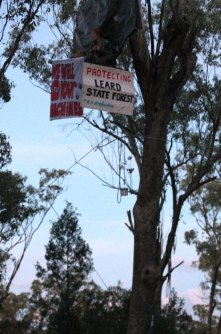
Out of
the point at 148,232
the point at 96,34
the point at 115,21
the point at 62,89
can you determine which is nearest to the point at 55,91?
the point at 62,89

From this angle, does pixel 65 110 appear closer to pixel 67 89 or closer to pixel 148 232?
pixel 67 89

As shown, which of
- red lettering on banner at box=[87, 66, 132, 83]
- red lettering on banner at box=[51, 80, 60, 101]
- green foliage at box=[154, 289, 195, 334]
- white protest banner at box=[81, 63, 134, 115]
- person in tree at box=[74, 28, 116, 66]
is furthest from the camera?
green foliage at box=[154, 289, 195, 334]

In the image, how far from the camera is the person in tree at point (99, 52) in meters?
7.58

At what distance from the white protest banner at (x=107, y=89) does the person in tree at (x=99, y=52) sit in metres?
0.25

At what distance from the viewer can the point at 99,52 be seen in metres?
7.73

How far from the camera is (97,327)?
14.8 metres

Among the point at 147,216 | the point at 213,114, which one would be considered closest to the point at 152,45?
the point at 147,216

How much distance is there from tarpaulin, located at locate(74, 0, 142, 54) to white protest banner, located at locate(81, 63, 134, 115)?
25.0 inches

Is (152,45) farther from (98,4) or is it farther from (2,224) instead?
(2,224)

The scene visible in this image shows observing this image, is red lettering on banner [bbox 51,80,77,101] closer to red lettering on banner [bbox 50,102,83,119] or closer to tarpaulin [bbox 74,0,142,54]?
red lettering on banner [bbox 50,102,83,119]

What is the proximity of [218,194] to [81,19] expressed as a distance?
19.3 m

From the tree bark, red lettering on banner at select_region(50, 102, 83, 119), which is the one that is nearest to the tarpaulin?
the tree bark

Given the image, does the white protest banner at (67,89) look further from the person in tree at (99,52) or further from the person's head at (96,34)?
the person's head at (96,34)

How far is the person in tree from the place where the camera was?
299 inches
